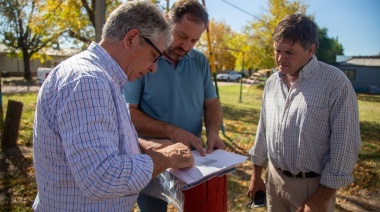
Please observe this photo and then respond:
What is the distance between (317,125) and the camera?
2.13 metres

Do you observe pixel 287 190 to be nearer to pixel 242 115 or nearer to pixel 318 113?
pixel 318 113

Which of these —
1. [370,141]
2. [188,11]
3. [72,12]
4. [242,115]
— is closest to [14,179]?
[188,11]

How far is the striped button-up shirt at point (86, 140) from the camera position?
1.17 m

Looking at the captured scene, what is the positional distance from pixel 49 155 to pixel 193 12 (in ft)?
4.60

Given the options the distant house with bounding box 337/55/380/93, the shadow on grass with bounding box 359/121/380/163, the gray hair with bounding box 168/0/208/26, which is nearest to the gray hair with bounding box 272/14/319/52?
the gray hair with bounding box 168/0/208/26

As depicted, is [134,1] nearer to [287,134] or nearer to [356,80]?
[287,134]

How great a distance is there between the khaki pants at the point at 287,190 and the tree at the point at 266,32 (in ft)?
78.0

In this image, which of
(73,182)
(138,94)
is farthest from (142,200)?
(73,182)

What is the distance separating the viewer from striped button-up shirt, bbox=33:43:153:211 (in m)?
1.17

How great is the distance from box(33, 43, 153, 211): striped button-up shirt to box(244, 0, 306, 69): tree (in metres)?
25.0

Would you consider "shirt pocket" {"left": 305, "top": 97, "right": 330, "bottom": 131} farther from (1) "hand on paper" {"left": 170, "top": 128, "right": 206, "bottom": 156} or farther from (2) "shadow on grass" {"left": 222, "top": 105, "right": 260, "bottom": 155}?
(2) "shadow on grass" {"left": 222, "top": 105, "right": 260, "bottom": 155}

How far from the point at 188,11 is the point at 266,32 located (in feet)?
87.0

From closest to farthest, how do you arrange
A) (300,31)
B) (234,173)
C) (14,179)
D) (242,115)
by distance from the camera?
1. (300,31)
2. (14,179)
3. (234,173)
4. (242,115)

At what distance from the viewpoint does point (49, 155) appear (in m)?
1.34
